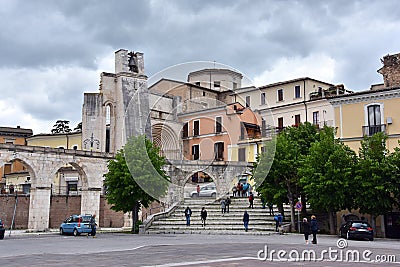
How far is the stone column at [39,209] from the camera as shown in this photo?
3878 cm

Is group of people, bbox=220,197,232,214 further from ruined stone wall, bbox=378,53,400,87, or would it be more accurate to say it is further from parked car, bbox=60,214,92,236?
ruined stone wall, bbox=378,53,400,87

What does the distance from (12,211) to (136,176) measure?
16.3 m

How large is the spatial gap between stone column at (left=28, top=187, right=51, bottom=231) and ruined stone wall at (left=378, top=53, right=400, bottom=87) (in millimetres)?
32578

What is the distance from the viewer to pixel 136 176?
30688 millimetres

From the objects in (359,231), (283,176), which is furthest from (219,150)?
(359,231)

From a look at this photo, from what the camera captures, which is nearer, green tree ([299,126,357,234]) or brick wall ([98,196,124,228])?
green tree ([299,126,357,234])

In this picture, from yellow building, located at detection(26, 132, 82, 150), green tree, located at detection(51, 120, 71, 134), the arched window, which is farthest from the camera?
green tree, located at detection(51, 120, 71, 134)

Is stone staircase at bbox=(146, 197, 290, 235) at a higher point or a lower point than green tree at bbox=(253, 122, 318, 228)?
lower

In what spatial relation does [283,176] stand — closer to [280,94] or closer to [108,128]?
[280,94]

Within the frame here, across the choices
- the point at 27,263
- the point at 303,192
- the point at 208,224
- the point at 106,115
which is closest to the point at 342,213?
the point at 303,192

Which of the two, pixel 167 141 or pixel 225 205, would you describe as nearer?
pixel 225 205

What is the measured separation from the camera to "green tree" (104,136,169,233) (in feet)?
103

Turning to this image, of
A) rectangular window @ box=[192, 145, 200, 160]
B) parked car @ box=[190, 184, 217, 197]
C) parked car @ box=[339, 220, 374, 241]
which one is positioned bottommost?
parked car @ box=[339, 220, 374, 241]

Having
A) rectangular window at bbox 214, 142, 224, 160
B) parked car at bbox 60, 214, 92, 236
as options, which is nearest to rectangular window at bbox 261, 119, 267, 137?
parked car at bbox 60, 214, 92, 236
